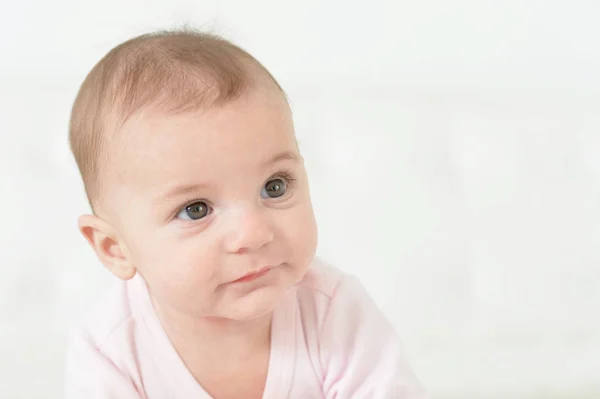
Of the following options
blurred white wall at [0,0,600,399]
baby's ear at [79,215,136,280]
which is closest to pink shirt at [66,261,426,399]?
baby's ear at [79,215,136,280]

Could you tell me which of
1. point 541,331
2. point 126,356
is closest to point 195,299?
point 126,356

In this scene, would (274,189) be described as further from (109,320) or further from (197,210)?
(109,320)

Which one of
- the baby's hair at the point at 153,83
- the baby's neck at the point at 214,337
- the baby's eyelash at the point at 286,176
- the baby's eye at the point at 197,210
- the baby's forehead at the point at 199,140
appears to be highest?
the baby's hair at the point at 153,83

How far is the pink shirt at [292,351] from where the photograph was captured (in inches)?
42.2

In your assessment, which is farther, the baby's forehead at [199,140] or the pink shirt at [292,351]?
the pink shirt at [292,351]

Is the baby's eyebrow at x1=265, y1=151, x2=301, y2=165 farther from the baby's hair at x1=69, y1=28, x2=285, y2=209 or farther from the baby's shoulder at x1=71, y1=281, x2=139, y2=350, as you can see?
the baby's shoulder at x1=71, y1=281, x2=139, y2=350

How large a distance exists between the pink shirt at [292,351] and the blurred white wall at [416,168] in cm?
40

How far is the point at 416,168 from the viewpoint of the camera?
166 cm

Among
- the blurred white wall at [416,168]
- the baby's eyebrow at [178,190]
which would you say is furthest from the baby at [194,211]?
the blurred white wall at [416,168]

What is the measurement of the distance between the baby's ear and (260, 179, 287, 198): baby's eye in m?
0.18

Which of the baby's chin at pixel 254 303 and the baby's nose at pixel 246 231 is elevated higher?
the baby's nose at pixel 246 231

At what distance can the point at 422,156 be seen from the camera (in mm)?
1667

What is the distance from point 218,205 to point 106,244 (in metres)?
0.18

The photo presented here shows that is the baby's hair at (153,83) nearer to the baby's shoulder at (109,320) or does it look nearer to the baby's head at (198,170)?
the baby's head at (198,170)
